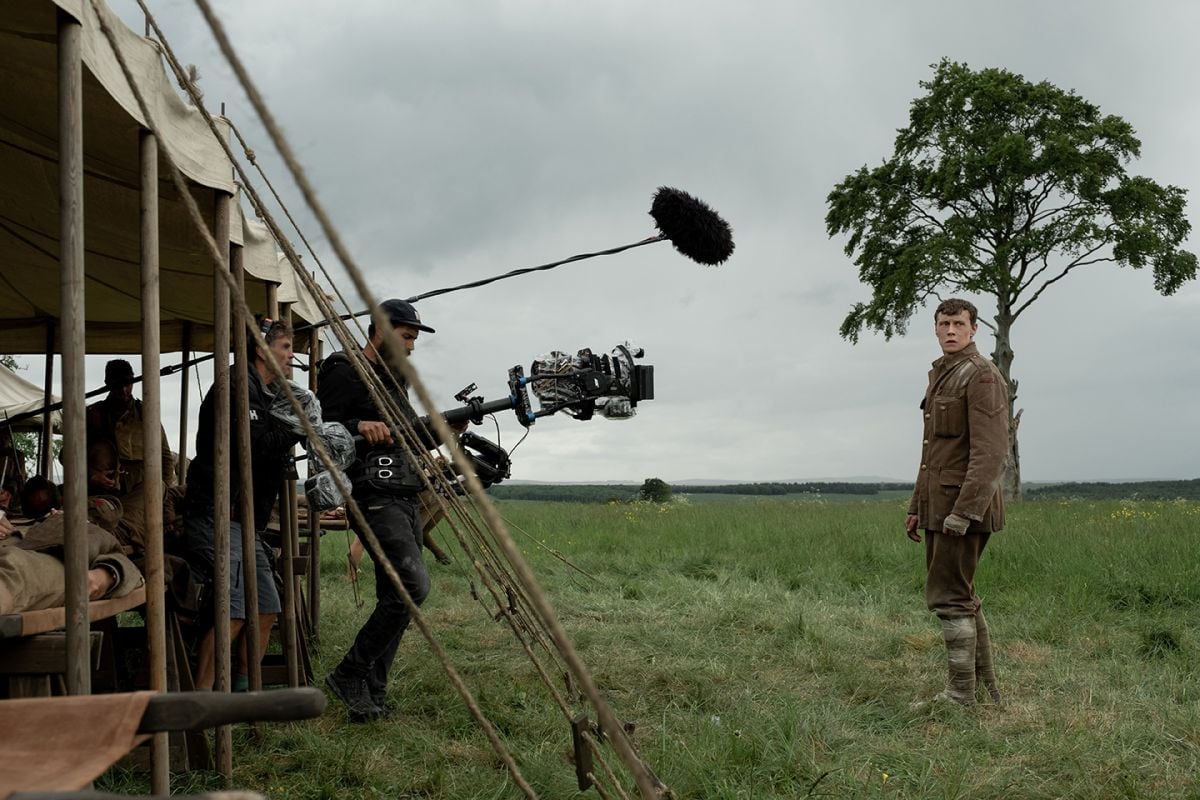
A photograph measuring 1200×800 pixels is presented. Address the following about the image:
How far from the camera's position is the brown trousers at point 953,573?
4711 mm

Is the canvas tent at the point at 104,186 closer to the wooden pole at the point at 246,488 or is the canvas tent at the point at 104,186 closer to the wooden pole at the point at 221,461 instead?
the wooden pole at the point at 221,461

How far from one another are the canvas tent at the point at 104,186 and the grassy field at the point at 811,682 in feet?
7.00

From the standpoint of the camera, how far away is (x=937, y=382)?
16.4ft

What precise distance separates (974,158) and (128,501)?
2082cm

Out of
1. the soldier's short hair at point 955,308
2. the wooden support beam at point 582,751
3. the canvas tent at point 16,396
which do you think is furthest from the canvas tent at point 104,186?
the canvas tent at point 16,396

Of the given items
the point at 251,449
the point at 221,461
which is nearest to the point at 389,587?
the point at 251,449

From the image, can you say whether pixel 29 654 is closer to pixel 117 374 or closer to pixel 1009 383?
pixel 117 374

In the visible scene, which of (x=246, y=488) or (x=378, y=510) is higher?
(x=246, y=488)

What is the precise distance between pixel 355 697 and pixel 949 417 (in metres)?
2.98

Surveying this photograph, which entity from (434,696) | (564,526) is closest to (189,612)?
(434,696)

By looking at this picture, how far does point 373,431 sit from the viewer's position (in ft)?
14.8

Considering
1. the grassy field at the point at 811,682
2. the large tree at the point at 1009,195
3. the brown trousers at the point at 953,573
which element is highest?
the large tree at the point at 1009,195

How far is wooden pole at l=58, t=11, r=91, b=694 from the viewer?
2461 millimetres

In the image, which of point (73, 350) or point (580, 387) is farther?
point (580, 387)
